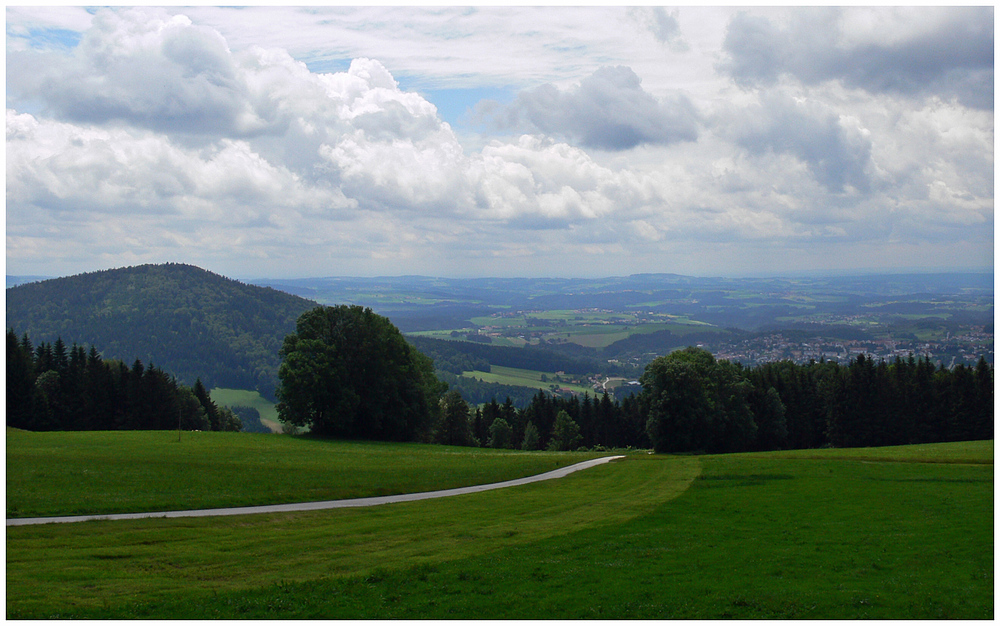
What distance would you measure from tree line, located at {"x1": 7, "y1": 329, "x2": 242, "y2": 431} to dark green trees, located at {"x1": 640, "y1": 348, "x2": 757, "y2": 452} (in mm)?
50400

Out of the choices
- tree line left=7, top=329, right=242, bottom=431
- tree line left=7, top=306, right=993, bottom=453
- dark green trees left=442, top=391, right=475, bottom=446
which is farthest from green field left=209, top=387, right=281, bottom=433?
tree line left=7, top=329, right=242, bottom=431

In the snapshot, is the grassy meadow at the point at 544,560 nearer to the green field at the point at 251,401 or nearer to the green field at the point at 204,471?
the green field at the point at 204,471

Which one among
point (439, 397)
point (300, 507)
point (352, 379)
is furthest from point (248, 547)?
point (439, 397)

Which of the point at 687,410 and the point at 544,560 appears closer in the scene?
the point at 544,560

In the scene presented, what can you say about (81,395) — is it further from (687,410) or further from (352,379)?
(687,410)

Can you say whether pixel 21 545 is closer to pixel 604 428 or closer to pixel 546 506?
pixel 546 506

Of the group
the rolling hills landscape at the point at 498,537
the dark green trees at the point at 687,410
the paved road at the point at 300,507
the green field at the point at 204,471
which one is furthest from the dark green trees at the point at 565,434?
the paved road at the point at 300,507

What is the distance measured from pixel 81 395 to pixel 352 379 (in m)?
31.4

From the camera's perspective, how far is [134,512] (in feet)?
76.3

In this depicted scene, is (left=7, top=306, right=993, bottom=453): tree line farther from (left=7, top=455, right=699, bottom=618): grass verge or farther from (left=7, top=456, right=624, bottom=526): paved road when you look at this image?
(left=7, top=455, right=699, bottom=618): grass verge

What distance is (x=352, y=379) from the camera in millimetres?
61625

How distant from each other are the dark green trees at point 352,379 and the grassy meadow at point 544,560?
32532mm

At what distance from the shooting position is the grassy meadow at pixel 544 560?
14172 millimetres

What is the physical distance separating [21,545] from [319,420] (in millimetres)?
42888
